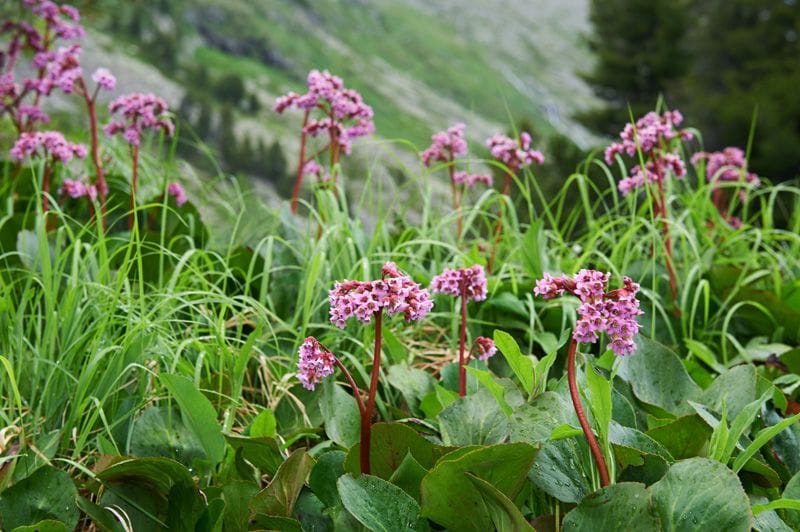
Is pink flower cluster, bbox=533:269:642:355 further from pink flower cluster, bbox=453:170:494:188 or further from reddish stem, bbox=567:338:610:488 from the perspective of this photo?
pink flower cluster, bbox=453:170:494:188

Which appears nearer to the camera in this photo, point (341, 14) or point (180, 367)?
point (180, 367)

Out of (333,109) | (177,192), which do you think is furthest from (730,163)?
(177,192)

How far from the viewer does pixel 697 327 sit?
2.48 metres

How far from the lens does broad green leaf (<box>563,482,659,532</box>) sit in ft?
3.53

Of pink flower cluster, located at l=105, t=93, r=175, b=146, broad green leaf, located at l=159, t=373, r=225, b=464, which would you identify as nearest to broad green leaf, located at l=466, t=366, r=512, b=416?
broad green leaf, located at l=159, t=373, r=225, b=464

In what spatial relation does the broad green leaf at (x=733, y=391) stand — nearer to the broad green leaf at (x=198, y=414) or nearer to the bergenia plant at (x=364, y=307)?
the bergenia plant at (x=364, y=307)

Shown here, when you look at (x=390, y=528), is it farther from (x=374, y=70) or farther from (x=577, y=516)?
(x=374, y=70)

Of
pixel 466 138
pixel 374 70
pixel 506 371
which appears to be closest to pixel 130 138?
pixel 466 138

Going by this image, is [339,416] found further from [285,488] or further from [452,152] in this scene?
[452,152]

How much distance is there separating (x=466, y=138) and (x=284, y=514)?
195 centimetres

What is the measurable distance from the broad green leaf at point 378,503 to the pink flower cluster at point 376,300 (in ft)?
0.79

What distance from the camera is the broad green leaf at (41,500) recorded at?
1304 millimetres

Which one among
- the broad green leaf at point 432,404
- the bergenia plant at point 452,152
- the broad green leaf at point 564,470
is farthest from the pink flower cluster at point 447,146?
the broad green leaf at point 564,470

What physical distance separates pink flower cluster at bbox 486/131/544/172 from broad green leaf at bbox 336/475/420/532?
163 centimetres
